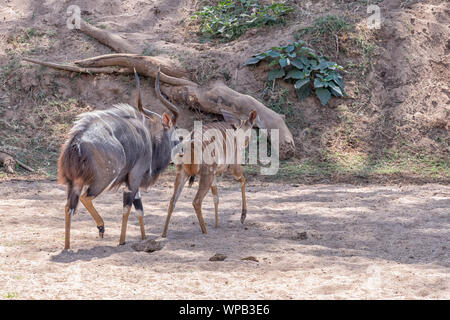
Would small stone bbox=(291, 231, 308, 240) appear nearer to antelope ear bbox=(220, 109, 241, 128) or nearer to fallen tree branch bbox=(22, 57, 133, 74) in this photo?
antelope ear bbox=(220, 109, 241, 128)

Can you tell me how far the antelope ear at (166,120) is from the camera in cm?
575

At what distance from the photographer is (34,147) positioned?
30.4 feet

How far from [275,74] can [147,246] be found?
238 inches

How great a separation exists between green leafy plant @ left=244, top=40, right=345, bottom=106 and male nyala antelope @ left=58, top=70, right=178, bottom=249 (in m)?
4.74

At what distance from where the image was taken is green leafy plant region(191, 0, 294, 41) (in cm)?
1137

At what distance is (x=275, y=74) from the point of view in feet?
33.7

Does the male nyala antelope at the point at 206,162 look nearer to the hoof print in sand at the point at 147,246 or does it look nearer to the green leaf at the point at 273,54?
the hoof print in sand at the point at 147,246

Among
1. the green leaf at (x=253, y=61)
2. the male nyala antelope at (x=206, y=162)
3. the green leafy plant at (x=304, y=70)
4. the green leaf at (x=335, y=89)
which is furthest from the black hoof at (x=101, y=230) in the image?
the green leaf at (x=335, y=89)

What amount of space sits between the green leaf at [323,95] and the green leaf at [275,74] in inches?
28.8

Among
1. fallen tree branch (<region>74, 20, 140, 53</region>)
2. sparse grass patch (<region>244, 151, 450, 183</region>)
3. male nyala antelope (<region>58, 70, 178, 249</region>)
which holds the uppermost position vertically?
fallen tree branch (<region>74, 20, 140, 53</region>)

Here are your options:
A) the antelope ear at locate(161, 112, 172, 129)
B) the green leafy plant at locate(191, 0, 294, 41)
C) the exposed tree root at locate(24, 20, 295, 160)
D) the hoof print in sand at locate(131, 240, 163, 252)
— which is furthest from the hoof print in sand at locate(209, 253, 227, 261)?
the green leafy plant at locate(191, 0, 294, 41)

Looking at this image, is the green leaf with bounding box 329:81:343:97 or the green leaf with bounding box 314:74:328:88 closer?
the green leaf with bounding box 314:74:328:88

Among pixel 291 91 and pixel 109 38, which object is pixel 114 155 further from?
pixel 109 38

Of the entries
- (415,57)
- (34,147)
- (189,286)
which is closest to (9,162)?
(34,147)
